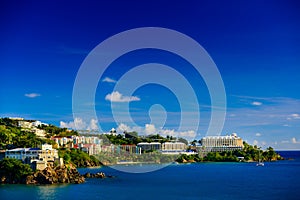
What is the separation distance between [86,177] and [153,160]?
15589 millimetres

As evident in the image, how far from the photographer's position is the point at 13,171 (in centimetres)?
1441

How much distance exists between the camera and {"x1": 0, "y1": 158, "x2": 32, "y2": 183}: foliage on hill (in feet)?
46.8

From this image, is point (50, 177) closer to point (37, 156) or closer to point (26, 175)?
point (26, 175)

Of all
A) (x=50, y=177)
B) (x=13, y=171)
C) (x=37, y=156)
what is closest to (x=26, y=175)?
(x=13, y=171)

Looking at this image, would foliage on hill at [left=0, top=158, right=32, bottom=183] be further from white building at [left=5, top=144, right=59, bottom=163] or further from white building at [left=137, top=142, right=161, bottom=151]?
white building at [left=137, top=142, right=161, bottom=151]

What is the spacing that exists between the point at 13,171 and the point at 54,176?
162 cm

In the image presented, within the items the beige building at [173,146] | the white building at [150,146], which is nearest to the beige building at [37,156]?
the white building at [150,146]

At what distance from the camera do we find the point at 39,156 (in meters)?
15.7

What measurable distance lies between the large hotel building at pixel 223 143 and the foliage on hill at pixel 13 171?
2836 cm

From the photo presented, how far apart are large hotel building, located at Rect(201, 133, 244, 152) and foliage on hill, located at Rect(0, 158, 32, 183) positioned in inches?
1116

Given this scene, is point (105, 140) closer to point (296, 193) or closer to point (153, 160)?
point (153, 160)

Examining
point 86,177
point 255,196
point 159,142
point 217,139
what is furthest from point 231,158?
point 255,196

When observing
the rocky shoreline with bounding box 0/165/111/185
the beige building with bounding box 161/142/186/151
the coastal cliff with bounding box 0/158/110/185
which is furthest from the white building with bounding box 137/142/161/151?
the coastal cliff with bounding box 0/158/110/185

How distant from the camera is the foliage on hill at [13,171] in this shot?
14250 millimetres
